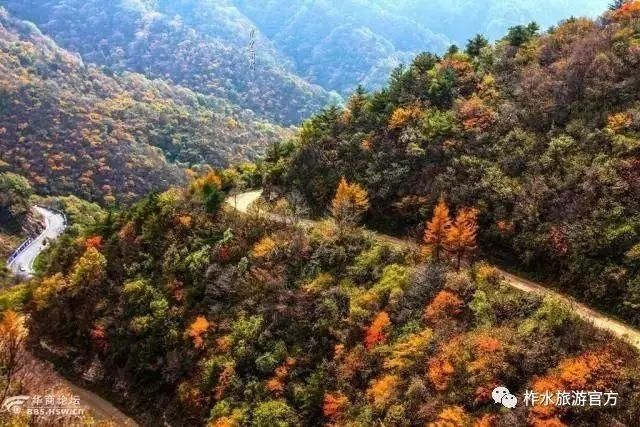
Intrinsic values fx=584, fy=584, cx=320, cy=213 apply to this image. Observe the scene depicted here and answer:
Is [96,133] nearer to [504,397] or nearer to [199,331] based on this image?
[199,331]

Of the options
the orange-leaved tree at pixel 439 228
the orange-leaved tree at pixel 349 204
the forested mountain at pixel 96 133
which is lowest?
the forested mountain at pixel 96 133

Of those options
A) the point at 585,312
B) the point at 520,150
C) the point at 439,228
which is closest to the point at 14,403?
the point at 439,228

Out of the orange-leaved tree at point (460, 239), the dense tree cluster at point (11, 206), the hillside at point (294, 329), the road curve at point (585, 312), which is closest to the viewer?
the hillside at point (294, 329)

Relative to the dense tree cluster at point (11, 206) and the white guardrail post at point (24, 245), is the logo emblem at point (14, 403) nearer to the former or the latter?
the white guardrail post at point (24, 245)

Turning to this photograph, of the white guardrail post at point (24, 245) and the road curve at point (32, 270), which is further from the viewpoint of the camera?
the white guardrail post at point (24, 245)

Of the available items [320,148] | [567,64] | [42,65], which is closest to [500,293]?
[567,64]

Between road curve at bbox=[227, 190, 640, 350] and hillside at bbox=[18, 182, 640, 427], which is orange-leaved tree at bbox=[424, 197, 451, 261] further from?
road curve at bbox=[227, 190, 640, 350]

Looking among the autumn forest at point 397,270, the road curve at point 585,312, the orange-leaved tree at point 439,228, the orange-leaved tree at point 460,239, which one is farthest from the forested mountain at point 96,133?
the road curve at point 585,312

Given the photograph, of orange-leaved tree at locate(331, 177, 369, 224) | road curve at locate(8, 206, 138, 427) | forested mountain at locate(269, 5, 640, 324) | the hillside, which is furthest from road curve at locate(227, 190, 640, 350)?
road curve at locate(8, 206, 138, 427)
